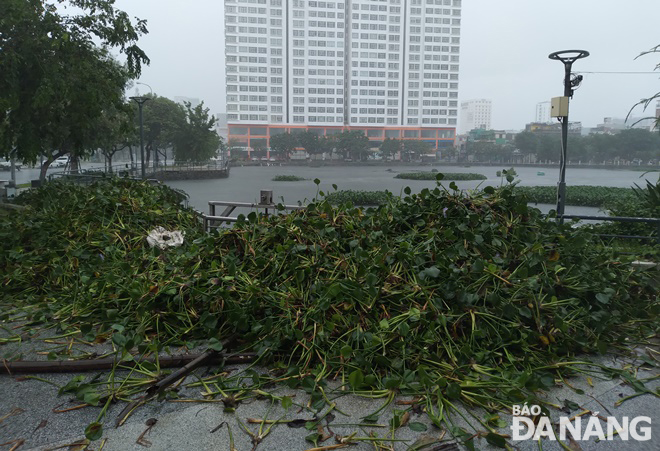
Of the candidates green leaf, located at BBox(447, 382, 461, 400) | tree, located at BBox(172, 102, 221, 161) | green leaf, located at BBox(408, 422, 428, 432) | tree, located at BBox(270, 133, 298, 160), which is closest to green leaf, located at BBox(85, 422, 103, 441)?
green leaf, located at BBox(408, 422, 428, 432)

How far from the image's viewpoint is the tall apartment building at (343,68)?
91688mm

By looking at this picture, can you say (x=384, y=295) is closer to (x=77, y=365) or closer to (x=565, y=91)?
(x=77, y=365)

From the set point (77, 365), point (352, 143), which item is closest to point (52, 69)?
point (77, 365)

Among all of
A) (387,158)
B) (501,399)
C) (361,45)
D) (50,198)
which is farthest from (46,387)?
(361,45)

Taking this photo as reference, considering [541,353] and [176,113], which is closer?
[541,353]

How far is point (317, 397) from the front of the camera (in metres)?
2.78

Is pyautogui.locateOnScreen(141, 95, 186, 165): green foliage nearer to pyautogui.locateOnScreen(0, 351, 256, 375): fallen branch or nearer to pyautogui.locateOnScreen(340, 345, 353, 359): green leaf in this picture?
pyautogui.locateOnScreen(0, 351, 256, 375): fallen branch

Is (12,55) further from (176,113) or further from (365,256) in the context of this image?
(176,113)

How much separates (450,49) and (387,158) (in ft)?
114

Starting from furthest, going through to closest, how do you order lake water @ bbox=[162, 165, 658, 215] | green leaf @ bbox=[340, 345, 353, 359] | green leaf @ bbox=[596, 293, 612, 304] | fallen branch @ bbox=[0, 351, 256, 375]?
lake water @ bbox=[162, 165, 658, 215]
green leaf @ bbox=[596, 293, 612, 304]
fallen branch @ bbox=[0, 351, 256, 375]
green leaf @ bbox=[340, 345, 353, 359]

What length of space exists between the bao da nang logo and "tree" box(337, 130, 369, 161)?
73.4 meters

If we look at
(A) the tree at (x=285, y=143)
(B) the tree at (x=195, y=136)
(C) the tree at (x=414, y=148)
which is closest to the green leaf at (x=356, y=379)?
(B) the tree at (x=195, y=136)

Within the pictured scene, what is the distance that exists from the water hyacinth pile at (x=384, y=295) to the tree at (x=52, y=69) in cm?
541

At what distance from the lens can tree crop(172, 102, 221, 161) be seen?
40.0 m
